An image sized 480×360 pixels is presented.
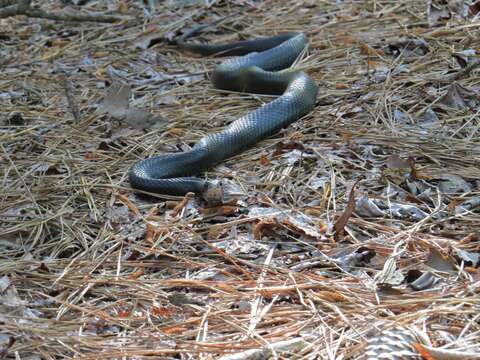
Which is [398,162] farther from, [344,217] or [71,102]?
[71,102]

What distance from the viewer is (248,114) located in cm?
443

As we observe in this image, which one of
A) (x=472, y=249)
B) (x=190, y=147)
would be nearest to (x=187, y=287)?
(x=472, y=249)

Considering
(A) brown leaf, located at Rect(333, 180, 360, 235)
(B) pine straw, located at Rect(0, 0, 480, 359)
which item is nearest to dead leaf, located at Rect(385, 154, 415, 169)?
(B) pine straw, located at Rect(0, 0, 480, 359)

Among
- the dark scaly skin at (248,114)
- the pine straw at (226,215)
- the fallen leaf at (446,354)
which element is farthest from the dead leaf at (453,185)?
the fallen leaf at (446,354)

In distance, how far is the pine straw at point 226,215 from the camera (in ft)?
8.20

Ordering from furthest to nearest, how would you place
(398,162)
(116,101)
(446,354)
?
1. (116,101)
2. (398,162)
3. (446,354)

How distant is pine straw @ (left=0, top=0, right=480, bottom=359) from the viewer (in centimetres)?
250

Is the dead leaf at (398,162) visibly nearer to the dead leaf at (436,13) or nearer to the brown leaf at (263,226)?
the brown leaf at (263,226)

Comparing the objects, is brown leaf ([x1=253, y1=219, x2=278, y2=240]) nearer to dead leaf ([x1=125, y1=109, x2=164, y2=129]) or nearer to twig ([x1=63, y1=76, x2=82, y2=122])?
dead leaf ([x1=125, y1=109, x2=164, y2=129])

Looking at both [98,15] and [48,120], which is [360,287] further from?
[98,15]

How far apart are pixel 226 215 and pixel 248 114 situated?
1.14 metres

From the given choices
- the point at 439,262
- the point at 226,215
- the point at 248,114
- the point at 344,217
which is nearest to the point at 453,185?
the point at 344,217

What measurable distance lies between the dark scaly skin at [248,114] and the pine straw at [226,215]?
0.08 metres

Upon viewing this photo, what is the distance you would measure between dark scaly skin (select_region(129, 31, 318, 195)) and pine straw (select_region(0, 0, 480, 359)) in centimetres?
8
